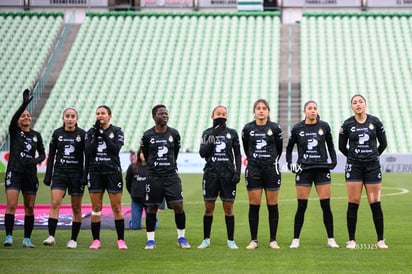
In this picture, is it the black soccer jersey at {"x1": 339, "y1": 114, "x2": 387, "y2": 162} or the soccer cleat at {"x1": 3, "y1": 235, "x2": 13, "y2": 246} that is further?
the soccer cleat at {"x1": 3, "y1": 235, "x2": 13, "y2": 246}

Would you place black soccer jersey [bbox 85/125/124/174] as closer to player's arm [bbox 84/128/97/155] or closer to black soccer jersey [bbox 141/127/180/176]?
player's arm [bbox 84/128/97/155]

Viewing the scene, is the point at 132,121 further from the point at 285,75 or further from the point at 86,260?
the point at 86,260

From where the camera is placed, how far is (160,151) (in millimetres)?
15125

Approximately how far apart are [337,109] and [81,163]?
29788 millimetres

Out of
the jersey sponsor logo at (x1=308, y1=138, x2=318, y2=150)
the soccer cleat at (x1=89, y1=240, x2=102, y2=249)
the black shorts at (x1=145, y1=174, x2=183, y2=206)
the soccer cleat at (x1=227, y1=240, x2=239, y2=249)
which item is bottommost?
the soccer cleat at (x1=89, y1=240, x2=102, y2=249)

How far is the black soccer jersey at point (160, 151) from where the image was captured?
49.7ft

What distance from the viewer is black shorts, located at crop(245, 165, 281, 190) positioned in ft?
50.1

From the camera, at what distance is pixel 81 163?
15.7 m

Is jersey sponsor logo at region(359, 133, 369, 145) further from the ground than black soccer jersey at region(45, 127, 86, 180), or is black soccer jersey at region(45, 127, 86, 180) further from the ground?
jersey sponsor logo at region(359, 133, 369, 145)

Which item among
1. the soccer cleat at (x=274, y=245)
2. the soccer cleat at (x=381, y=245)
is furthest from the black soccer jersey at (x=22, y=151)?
the soccer cleat at (x=381, y=245)

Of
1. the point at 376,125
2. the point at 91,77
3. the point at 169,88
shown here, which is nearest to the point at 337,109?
the point at 169,88

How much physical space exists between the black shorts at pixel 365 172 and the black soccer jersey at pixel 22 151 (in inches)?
209

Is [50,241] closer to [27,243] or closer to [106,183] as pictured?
[27,243]

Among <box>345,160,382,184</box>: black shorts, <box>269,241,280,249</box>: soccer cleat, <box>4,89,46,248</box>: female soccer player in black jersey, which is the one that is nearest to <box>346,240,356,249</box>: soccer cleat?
<box>345,160,382,184</box>: black shorts
